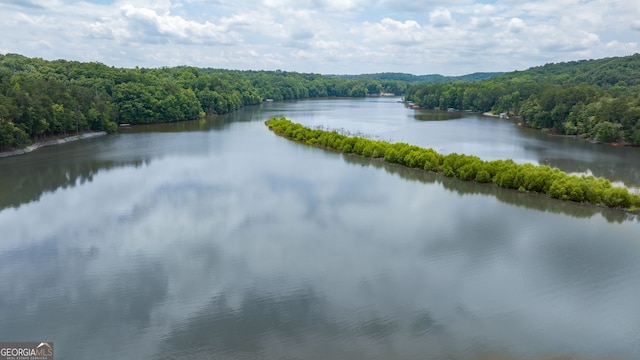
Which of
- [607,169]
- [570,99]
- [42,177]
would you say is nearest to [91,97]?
[42,177]

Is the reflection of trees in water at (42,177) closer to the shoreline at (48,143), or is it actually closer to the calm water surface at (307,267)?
the calm water surface at (307,267)

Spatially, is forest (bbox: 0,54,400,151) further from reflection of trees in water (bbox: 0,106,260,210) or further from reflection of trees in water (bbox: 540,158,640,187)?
reflection of trees in water (bbox: 540,158,640,187)

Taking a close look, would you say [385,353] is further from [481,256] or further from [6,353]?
[6,353]

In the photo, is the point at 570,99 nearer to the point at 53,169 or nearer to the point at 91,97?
the point at 53,169

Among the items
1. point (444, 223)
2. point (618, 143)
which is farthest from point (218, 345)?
point (618, 143)

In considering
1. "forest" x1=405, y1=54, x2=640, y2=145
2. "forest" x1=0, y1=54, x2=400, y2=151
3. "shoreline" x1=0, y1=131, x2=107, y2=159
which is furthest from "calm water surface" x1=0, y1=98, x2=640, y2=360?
"forest" x1=405, y1=54, x2=640, y2=145
